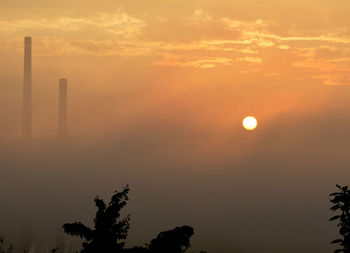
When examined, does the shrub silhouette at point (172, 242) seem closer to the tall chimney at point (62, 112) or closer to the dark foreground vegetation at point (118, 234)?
the dark foreground vegetation at point (118, 234)

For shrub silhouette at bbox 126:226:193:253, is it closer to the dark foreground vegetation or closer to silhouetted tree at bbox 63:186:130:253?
the dark foreground vegetation

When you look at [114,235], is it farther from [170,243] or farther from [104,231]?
[170,243]

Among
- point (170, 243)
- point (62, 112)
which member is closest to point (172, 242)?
point (170, 243)

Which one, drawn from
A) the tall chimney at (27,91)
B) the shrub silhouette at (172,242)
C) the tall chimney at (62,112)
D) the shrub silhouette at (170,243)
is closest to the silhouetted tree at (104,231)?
the shrub silhouette at (170,243)

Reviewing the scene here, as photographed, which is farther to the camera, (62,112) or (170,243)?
(62,112)

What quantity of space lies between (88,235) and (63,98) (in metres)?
176

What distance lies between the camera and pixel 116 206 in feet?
60.5

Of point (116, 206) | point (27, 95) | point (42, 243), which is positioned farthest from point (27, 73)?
point (116, 206)

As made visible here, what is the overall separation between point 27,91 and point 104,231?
550 ft

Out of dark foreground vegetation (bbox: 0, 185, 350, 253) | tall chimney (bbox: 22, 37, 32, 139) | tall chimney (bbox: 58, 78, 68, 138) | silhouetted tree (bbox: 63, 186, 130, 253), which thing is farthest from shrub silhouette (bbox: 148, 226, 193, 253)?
tall chimney (bbox: 58, 78, 68, 138)

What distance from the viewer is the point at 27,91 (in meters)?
179

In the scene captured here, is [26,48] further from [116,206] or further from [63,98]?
[116,206]

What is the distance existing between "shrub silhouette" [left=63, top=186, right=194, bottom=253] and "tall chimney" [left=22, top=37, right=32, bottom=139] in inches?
6385

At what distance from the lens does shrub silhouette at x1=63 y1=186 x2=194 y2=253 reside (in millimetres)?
17203
